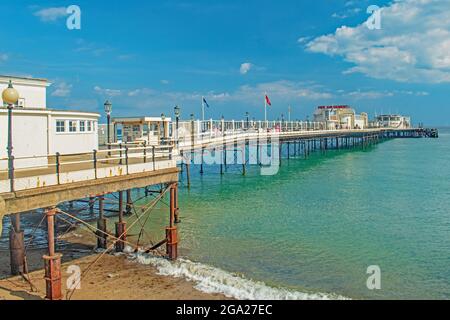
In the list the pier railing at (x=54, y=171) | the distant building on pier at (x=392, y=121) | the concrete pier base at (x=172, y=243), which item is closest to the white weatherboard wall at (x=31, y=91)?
the pier railing at (x=54, y=171)

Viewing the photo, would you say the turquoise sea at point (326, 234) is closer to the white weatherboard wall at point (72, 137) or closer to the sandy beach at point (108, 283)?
the sandy beach at point (108, 283)

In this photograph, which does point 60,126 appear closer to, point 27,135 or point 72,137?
point 72,137

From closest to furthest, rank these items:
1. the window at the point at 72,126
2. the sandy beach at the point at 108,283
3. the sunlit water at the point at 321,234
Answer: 1. the sandy beach at the point at 108,283
2. the sunlit water at the point at 321,234
3. the window at the point at 72,126

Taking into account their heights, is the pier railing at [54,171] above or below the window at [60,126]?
below

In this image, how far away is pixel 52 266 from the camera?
10.6 meters

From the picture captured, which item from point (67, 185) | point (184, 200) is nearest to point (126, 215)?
point (184, 200)

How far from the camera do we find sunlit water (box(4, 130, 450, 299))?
13.7 metres

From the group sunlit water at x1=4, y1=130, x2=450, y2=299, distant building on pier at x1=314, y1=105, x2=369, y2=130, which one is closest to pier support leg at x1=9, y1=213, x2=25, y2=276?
sunlit water at x1=4, y1=130, x2=450, y2=299

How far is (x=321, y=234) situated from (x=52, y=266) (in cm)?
1277

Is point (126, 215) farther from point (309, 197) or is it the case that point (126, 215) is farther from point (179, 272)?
point (309, 197)

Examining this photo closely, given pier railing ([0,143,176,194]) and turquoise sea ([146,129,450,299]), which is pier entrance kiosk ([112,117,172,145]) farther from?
pier railing ([0,143,176,194])

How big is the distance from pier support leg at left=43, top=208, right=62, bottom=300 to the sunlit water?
4.01 meters

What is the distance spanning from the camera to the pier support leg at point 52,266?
1059 centimetres

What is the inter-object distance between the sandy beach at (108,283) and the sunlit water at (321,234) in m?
0.86
